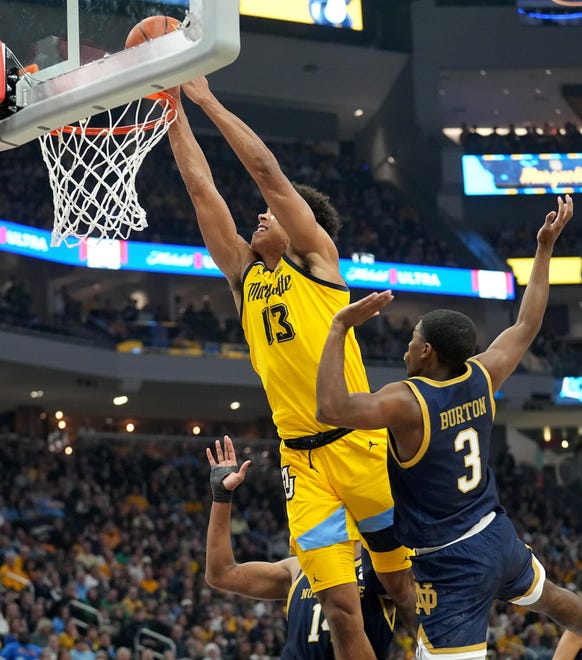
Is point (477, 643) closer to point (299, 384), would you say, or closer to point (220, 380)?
point (299, 384)

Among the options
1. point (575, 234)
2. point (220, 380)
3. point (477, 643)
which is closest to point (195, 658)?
point (220, 380)

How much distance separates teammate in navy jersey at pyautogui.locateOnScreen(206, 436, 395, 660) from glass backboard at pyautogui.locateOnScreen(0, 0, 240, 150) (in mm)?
1871

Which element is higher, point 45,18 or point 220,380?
point 45,18

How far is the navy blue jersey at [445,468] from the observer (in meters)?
4.80

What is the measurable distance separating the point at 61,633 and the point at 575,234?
2122 cm

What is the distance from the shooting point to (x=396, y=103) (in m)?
33.5

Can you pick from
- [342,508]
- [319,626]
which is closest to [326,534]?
[342,508]

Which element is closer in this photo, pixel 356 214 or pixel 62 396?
pixel 62 396

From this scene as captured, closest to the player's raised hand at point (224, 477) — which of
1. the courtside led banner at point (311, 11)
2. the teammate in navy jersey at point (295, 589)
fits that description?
the teammate in navy jersey at point (295, 589)

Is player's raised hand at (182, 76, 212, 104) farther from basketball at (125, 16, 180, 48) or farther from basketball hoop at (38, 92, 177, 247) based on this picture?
basketball at (125, 16, 180, 48)

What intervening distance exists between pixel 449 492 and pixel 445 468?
4.4 inches

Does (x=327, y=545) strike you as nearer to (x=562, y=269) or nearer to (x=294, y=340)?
(x=294, y=340)

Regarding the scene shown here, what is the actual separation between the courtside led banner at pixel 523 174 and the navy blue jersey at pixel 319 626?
2679 centimetres

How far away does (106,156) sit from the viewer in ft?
19.3
